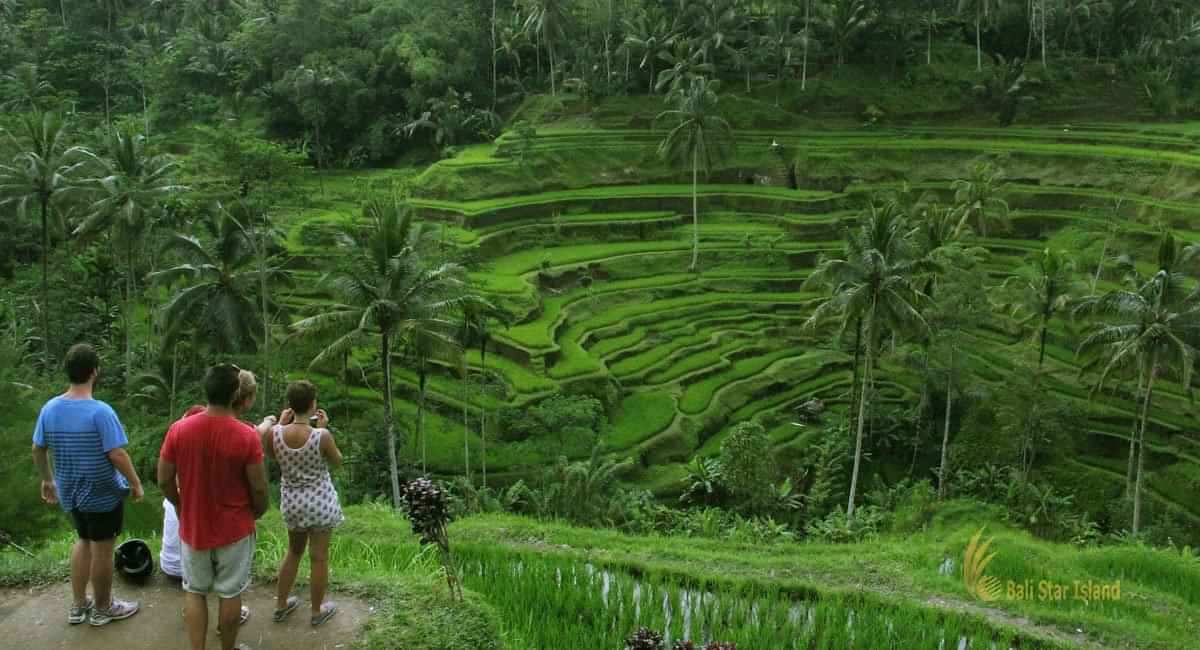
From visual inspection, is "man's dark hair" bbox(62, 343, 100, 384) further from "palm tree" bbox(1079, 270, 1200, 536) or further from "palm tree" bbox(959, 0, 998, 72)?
"palm tree" bbox(959, 0, 998, 72)

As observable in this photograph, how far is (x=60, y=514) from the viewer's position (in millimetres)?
11305

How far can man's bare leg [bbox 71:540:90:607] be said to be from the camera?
5907mm

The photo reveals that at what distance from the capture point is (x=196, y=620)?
5438 mm

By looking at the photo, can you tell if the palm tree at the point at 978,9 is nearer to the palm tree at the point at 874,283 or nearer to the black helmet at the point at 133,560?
the palm tree at the point at 874,283

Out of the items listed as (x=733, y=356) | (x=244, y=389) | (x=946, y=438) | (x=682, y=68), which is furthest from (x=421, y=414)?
(x=682, y=68)

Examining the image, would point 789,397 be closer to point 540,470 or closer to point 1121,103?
point 540,470

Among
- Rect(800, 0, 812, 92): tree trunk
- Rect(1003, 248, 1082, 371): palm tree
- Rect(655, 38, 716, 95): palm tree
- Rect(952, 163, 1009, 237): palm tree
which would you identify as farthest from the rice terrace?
Rect(655, 38, 716, 95): palm tree

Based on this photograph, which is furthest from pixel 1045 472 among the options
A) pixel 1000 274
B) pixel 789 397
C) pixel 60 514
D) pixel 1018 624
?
pixel 60 514

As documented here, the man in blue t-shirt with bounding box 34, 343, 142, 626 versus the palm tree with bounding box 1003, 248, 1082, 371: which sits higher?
the man in blue t-shirt with bounding box 34, 343, 142, 626

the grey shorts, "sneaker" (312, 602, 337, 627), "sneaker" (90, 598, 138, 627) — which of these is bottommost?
"sneaker" (312, 602, 337, 627)

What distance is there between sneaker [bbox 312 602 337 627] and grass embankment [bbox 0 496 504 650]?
287mm

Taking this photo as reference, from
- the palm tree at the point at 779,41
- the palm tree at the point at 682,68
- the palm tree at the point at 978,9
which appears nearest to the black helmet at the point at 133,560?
the palm tree at the point at 682,68

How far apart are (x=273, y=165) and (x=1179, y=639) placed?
2324cm

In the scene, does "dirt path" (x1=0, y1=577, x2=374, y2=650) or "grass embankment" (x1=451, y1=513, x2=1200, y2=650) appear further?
"grass embankment" (x1=451, y1=513, x2=1200, y2=650)
